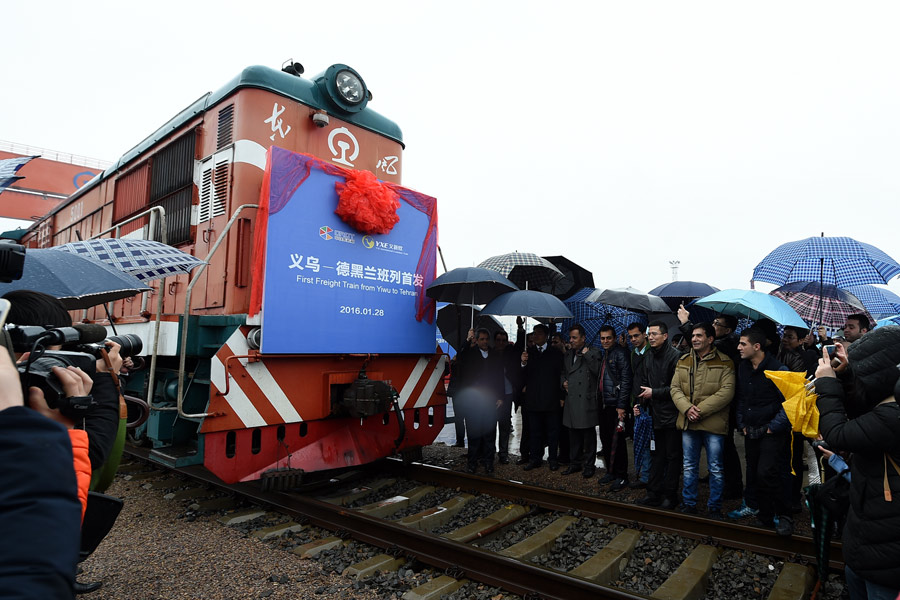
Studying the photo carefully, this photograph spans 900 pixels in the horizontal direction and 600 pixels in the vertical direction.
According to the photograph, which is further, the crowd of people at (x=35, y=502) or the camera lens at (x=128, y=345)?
the camera lens at (x=128, y=345)

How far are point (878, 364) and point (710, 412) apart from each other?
2.50 meters

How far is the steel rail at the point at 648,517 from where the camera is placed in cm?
350

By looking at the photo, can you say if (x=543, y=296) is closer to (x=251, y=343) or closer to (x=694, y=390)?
(x=694, y=390)

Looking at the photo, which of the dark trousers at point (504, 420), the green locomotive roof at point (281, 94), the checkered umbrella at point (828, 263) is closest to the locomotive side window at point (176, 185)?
the green locomotive roof at point (281, 94)

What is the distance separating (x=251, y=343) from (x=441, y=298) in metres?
2.16

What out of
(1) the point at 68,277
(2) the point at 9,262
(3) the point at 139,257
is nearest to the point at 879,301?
(3) the point at 139,257

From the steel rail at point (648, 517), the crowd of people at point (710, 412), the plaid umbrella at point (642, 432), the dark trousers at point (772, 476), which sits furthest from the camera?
the plaid umbrella at point (642, 432)

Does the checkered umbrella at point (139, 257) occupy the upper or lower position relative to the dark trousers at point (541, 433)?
upper

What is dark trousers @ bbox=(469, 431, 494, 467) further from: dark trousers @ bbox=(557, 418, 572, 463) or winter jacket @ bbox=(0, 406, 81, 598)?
winter jacket @ bbox=(0, 406, 81, 598)

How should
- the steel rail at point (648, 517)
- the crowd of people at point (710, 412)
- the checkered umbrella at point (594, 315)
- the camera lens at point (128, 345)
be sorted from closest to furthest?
the crowd of people at point (710, 412) → the camera lens at point (128, 345) → the steel rail at point (648, 517) → the checkered umbrella at point (594, 315)

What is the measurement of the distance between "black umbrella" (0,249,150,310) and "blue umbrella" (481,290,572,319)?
3441mm

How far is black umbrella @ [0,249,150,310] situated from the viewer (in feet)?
9.34

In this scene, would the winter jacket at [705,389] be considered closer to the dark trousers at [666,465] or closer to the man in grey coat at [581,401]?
the dark trousers at [666,465]

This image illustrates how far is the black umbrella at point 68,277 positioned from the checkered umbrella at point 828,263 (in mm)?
5898
